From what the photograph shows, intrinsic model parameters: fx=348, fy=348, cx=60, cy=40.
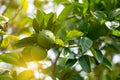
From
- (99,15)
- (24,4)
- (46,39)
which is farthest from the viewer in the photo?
(24,4)

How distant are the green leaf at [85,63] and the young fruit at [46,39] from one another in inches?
5.9

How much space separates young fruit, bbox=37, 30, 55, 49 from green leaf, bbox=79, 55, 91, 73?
0.15 metres

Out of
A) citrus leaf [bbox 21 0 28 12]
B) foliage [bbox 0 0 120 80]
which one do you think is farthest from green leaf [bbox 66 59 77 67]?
citrus leaf [bbox 21 0 28 12]

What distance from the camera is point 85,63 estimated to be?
1394mm

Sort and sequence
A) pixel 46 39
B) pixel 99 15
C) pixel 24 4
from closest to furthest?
pixel 46 39, pixel 99 15, pixel 24 4

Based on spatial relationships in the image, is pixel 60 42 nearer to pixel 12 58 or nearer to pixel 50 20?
pixel 50 20

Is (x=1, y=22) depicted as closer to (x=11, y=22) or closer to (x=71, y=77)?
(x=71, y=77)

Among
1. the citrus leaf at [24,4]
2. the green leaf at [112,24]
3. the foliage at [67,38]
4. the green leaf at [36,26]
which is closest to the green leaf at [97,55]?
the foliage at [67,38]

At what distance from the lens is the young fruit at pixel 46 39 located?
1.31 metres

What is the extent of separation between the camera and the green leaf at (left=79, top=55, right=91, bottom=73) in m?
1.37

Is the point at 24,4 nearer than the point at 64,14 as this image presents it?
No

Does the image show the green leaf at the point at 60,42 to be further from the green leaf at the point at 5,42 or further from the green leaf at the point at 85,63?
the green leaf at the point at 5,42

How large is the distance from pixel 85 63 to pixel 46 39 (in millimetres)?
195

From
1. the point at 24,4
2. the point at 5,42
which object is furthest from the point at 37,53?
the point at 24,4
